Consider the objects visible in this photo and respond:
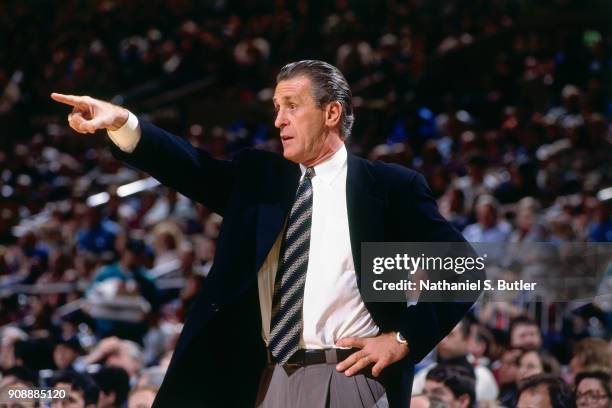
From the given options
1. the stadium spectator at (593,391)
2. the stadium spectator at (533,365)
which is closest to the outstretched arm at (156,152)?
the stadium spectator at (593,391)

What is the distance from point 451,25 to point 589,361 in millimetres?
10059

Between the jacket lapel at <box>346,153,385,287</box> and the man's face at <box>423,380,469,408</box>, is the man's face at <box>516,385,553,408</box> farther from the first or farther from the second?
the jacket lapel at <box>346,153,385,287</box>

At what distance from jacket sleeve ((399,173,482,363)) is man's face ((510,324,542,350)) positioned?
9.18 feet

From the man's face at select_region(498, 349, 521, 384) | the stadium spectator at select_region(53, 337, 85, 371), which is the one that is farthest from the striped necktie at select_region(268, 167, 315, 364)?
the stadium spectator at select_region(53, 337, 85, 371)

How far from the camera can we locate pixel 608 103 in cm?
1112

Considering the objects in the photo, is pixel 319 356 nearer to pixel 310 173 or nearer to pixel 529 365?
pixel 310 173

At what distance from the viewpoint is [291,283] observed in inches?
123

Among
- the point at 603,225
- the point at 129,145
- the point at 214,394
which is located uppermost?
the point at 603,225

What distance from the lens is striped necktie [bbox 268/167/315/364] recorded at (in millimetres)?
3082

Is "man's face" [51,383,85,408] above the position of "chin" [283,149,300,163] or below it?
below

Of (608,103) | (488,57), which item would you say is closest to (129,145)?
(608,103)

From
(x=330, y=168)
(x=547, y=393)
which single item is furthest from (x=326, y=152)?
(x=547, y=393)

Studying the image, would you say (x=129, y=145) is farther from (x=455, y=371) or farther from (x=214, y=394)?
(x=455, y=371)

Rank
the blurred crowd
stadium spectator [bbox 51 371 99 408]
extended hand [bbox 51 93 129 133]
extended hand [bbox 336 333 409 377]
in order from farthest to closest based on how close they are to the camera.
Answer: the blurred crowd < stadium spectator [bbox 51 371 99 408] < extended hand [bbox 336 333 409 377] < extended hand [bbox 51 93 129 133]
